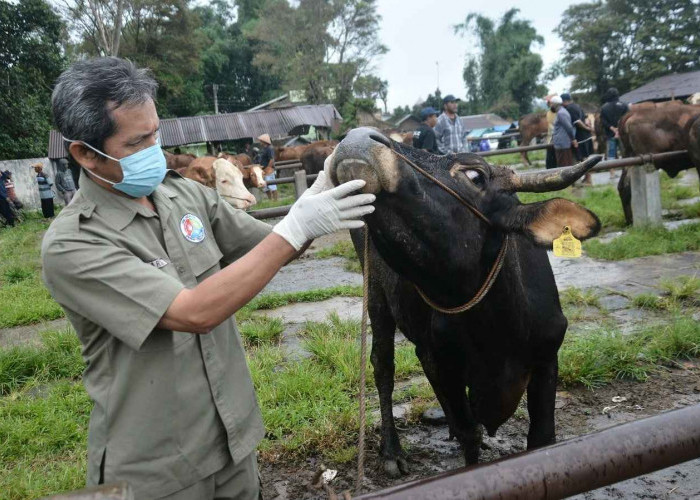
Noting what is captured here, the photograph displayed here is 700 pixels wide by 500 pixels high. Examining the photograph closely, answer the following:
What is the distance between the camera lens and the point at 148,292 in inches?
63.0

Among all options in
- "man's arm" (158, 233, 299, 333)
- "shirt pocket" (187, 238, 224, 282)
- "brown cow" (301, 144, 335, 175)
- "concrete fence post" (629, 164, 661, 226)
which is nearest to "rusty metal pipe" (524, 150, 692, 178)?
"concrete fence post" (629, 164, 661, 226)

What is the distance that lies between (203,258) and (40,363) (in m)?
3.40

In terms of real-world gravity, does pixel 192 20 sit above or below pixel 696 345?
above

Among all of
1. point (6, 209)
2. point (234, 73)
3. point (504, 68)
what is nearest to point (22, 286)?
point (6, 209)

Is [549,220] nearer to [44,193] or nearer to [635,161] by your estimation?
[635,161]

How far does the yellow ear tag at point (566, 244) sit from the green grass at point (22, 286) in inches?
219

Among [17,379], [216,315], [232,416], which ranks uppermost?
[216,315]

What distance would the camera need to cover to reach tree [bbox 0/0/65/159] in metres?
20.2

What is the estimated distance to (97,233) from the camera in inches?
66.9

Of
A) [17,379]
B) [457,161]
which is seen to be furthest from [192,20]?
[457,161]

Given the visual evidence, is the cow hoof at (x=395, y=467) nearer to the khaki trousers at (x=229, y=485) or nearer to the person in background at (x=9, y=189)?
the khaki trousers at (x=229, y=485)

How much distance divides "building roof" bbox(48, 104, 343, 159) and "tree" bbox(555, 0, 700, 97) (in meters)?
24.1

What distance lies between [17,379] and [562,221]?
4.18 metres

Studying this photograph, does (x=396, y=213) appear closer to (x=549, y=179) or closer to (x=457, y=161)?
(x=457, y=161)
